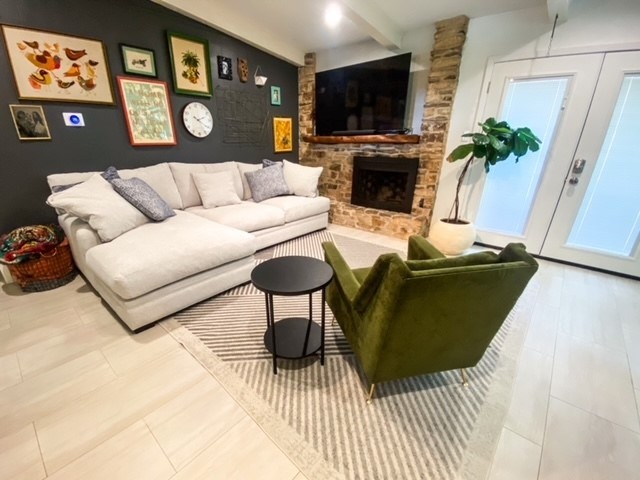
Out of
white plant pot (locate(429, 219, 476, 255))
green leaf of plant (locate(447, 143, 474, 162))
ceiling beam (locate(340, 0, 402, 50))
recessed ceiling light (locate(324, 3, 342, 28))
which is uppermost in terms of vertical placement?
recessed ceiling light (locate(324, 3, 342, 28))

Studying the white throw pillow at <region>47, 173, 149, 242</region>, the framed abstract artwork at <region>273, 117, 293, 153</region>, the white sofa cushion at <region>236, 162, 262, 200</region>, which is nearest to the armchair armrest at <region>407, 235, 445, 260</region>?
the white throw pillow at <region>47, 173, 149, 242</region>

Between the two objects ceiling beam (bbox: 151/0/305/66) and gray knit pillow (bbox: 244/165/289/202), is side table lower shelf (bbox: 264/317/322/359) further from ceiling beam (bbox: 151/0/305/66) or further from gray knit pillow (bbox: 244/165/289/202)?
ceiling beam (bbox: 151/0/305/66)

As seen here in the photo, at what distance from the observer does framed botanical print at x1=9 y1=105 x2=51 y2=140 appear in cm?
217

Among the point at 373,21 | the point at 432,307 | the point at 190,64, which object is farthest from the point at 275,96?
the point at 432,307

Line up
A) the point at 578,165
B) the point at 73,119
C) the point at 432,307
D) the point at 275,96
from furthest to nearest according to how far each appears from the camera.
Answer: the point at 275,96, the point at 578,165, the point at 73,119, the point at 432,307

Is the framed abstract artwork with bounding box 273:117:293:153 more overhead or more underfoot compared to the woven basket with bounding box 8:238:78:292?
more overhead

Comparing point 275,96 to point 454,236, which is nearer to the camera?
point 454,236

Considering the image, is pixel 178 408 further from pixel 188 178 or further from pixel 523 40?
pixel 523 40

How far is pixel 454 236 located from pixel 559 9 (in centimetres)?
214

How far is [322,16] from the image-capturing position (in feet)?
9.74

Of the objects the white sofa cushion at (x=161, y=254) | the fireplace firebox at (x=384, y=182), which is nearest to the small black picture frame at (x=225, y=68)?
the fireplace firebox at (x=384, y=182)

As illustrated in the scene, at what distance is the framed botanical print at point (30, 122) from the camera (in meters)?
2.17

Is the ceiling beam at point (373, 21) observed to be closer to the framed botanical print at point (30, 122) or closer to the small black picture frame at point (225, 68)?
the small black picture frame at point (225, 68)

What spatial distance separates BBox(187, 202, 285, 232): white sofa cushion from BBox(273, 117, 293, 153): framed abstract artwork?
5.12 feet
